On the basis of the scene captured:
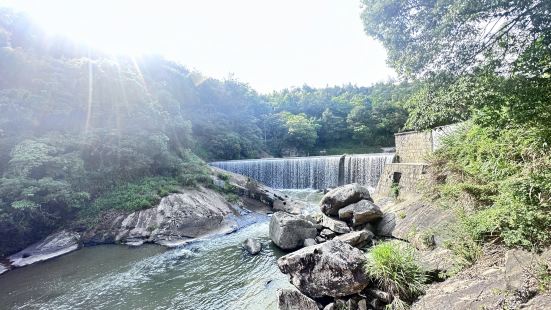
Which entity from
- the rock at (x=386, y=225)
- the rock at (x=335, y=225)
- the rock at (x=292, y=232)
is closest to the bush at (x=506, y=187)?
the rock at (x=386, y=225)

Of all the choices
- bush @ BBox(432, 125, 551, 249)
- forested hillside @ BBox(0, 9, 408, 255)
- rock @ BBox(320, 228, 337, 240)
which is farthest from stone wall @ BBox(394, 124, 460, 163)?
rock @ BBox(320, 228, 337, 240)

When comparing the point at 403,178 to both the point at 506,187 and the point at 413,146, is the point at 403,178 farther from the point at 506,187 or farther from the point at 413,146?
the point at 506,187

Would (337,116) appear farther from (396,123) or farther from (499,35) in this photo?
(499,35)

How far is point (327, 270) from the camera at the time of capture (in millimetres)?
5109

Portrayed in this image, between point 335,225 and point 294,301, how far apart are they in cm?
419

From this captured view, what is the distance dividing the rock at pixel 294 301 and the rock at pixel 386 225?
361cm

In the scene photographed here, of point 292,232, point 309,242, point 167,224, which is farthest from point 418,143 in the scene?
point 167,224

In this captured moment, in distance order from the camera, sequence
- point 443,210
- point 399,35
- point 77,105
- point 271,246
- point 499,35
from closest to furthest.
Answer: point 499,35 → point 399,35 → point 443,210 → point 271,246 → point 77,105

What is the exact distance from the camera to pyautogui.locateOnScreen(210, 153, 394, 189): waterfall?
16031 mm

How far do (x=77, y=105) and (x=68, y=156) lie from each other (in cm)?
434

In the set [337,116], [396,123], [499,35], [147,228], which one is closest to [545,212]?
[499,35]

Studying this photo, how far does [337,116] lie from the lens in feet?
147

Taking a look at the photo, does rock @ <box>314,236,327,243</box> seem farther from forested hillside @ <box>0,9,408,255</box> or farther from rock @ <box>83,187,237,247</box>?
forested hillside @ <box>0,9,408,255</box>

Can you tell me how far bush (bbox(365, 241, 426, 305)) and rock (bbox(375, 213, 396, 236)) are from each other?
283cm
